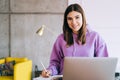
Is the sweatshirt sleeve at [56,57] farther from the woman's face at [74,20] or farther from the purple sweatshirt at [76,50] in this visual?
the woman's face at [74,20]

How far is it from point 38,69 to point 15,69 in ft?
2.30

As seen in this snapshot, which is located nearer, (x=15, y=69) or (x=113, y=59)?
(x=113, y=59)

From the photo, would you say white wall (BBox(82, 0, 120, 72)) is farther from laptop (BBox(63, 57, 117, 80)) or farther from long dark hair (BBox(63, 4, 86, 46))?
laptop (BBox(63, 57, 117, 80))

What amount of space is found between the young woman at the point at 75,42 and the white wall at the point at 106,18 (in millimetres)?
2340

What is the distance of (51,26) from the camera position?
4789 mm

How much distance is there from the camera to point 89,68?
1.64 meters

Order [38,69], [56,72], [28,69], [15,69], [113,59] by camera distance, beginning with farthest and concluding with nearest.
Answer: [38,69], [28,69], [15,69], [56,72], [113,59]

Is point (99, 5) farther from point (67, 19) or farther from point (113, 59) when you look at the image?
point (113, 59)

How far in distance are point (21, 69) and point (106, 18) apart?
179cm

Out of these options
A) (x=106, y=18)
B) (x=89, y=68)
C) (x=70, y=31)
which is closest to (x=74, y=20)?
(x=70, y=31)

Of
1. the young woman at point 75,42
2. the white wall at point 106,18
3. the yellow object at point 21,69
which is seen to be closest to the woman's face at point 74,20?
the young woman at point 75,42

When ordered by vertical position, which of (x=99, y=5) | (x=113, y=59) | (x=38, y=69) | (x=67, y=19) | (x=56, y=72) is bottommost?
(x=38, y=69)

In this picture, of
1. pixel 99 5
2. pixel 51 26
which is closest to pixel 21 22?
pixel 51 26

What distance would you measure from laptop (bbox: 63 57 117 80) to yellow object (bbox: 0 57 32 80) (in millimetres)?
2715
